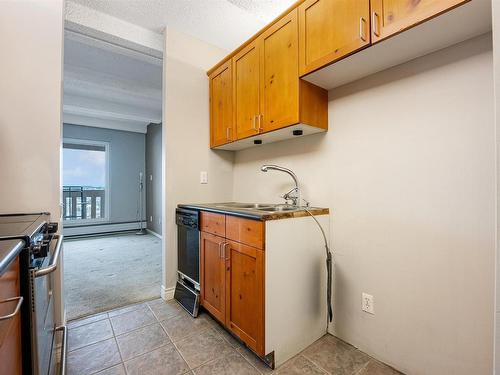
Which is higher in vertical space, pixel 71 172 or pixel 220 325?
pixel 71 172

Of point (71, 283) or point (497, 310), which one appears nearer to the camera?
point (497, 310)

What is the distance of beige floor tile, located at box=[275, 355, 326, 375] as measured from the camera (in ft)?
4.56

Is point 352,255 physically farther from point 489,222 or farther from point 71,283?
point 71,283

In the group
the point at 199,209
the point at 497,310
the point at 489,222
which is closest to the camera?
the point at 497,310

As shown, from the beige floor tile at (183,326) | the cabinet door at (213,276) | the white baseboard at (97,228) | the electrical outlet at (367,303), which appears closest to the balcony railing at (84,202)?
the white baseboard at (97,228)

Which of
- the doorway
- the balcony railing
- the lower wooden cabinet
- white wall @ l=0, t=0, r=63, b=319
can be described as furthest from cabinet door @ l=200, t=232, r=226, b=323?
the balcony railing

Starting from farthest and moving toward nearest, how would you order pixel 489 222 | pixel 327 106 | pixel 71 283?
pixel 71 283 < pixel 327 106 < pixel 489 222

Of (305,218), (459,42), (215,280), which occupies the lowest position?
(215,280)

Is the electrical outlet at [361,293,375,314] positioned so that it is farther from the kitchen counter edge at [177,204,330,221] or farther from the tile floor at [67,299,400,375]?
the kitchen counter edge at [177,204,330,221]

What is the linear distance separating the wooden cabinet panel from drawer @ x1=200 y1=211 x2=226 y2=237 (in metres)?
1.11

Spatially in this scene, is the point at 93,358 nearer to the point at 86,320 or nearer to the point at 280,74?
the point at 86,320

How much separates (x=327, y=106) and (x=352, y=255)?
1.07 meters

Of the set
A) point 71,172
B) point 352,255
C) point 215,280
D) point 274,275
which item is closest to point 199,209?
point 215,280

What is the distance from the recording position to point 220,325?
1861 millimetres
